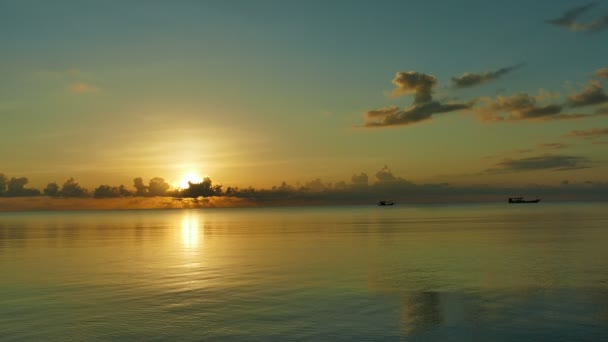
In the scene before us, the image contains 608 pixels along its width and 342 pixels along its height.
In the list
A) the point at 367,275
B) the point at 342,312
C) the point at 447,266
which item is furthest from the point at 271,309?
the point at 447,266

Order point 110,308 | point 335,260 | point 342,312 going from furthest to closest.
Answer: point 335,260 < point 110,308 < point 342,312

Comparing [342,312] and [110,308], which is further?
[110,308]

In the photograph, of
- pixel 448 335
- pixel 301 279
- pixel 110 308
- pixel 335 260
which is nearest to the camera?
pixel 448 335

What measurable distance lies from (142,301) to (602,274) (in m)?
39.9

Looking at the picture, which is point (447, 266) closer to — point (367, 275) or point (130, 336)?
point (367, 275)

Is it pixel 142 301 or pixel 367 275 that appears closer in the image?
pixel 142 301

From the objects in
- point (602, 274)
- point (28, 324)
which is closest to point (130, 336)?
point (28, 324)

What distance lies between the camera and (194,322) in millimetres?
29812

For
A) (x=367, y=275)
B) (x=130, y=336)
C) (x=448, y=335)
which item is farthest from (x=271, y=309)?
(x=367, y=275)

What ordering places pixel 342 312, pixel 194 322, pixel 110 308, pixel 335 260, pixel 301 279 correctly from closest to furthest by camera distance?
pixel 194 322 → pixel 342 312 → pixel 110 308 → pixel 301 279 → pixel 335 260

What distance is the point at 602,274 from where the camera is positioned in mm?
46875

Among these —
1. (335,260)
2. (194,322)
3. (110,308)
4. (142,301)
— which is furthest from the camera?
(335,260)

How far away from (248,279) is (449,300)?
19.0 m

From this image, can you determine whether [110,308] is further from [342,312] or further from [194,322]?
[342,312]
